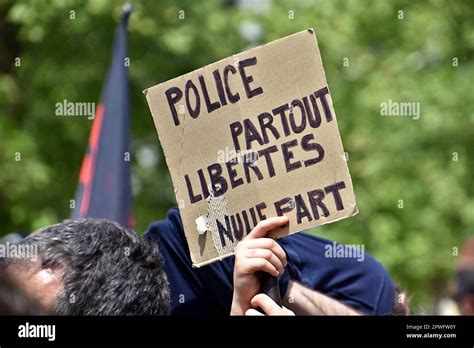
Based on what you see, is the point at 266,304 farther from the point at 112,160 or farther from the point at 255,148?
Result: the point at 112,160

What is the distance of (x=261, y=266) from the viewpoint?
2395 millimetres

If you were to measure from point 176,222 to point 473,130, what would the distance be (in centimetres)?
525

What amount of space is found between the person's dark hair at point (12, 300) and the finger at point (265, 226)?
719 millimetres

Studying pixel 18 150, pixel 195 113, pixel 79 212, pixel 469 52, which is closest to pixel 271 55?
pixel 195 113

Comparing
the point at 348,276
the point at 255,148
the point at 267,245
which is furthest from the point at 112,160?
the point at 267,245

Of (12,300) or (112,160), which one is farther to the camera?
(112,160)

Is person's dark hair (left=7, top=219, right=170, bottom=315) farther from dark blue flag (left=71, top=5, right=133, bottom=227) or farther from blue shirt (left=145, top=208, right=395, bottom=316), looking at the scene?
dark blue flag (left=71, top=5, right=133, bottom=227)

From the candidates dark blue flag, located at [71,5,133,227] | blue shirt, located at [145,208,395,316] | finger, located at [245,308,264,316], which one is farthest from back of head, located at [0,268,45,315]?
dark blue flag, located at [71,5,133,227]

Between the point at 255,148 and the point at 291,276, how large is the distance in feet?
2.10

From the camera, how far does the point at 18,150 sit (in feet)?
24.2

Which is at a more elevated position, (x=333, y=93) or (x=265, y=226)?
(x=333, y=93)

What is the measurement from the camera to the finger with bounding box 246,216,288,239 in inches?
97.2

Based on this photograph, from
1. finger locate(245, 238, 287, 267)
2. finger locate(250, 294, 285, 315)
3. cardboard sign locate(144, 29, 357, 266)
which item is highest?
cardboard sign locate(144, 29, 357, 266)

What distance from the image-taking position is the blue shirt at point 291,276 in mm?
2912
